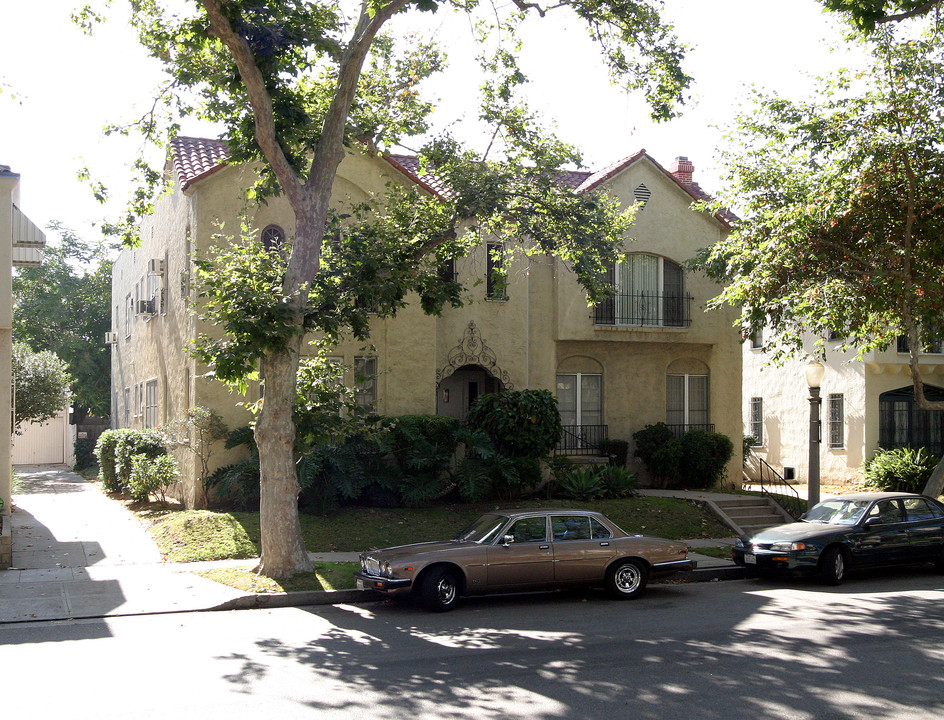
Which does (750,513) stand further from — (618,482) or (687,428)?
(687,428)

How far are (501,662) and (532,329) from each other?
13437mm

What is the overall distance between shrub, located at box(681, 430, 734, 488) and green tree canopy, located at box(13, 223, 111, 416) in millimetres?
23935

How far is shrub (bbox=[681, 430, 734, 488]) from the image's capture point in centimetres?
2183

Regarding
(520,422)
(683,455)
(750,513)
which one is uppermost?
(520,422)

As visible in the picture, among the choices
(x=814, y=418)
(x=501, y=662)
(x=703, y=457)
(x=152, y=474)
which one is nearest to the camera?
(x=501, y=662)

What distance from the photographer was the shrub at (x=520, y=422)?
61.5ft

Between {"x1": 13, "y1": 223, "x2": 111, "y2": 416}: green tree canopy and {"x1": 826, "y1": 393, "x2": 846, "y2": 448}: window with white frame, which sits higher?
{"x1": 13, "y1": 223, "x2": 111, "y2": 416}: green tree canopy

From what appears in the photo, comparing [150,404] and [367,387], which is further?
[150,404]

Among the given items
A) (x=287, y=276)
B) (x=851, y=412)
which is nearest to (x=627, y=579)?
(x=287, y=276)

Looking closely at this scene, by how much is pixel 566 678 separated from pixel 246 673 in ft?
9.38

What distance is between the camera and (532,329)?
2127 centimetres

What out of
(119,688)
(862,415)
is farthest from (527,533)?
(862,415)

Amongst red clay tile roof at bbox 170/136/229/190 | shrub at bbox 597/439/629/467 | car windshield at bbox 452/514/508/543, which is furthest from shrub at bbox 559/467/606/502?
red clay tile roof at bbox 170/136/229/190

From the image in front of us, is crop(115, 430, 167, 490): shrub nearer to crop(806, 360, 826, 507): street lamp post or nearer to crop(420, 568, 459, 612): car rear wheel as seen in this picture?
crop(420, 568, 459, 612): car rear wheel
